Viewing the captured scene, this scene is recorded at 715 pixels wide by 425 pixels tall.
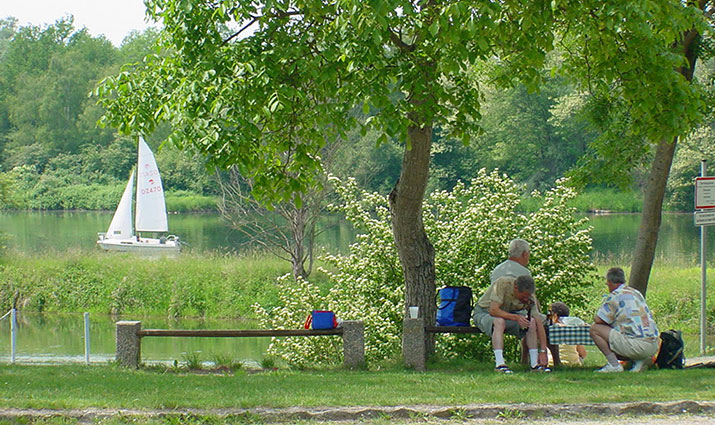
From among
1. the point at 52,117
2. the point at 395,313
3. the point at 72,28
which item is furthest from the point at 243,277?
the point at 72,28

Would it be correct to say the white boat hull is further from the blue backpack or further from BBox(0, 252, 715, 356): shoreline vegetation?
the blue backpack

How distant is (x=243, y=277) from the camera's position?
25094 millimetres

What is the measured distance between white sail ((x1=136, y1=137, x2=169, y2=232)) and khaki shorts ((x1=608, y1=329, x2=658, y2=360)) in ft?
101

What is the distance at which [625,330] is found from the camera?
355 inches

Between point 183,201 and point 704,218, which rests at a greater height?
point 183,201

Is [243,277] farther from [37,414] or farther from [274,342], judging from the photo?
[37,414]

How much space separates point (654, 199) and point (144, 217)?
29.8m

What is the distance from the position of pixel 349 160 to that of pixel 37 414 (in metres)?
22.4

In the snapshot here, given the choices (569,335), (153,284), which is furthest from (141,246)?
(569,335)

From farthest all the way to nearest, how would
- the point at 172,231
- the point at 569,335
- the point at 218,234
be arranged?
the point at 172,231, the point at 218,234, the point at 569,335

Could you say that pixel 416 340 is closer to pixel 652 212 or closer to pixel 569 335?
pixel 569 335

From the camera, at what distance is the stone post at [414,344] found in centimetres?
979

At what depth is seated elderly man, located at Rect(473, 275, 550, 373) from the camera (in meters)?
9.29

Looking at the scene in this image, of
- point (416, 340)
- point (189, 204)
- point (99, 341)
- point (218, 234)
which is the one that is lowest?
point (99, 341)
